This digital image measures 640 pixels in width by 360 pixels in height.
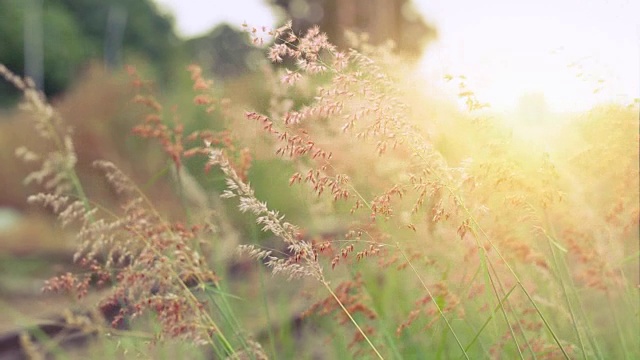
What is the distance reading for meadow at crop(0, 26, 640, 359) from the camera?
7.22ft

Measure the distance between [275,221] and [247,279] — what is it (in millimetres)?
6592

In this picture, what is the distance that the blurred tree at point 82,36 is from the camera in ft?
156

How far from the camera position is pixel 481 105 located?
94.1 inches

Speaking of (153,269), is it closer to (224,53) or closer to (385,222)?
(385,222)

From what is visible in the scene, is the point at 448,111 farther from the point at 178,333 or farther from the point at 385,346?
the point at 178,333

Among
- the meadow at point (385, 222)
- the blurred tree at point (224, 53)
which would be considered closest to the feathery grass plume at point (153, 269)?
the meadow at point (385, 222)

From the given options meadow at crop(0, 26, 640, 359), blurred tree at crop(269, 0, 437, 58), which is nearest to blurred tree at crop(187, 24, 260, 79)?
blurred tree at crop(269, 0, 437, 58)

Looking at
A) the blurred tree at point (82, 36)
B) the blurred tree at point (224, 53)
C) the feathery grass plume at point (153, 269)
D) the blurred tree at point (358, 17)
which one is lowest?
the feathery grass plume at point (153, 269)

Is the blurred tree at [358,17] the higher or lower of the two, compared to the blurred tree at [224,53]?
higher

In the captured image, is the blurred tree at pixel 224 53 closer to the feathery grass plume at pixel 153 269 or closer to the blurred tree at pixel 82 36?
the feathery grass plume at pixel 153 269

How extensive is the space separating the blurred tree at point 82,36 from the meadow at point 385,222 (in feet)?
137

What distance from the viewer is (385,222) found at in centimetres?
369

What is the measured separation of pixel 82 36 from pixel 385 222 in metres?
55.2

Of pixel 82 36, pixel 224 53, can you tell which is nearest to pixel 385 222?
pixel 224 53
